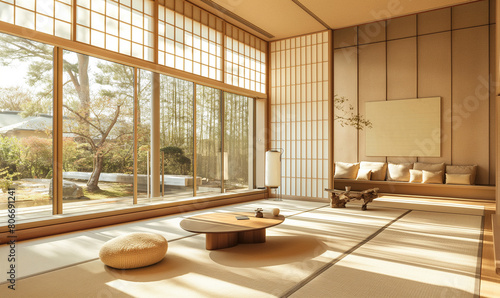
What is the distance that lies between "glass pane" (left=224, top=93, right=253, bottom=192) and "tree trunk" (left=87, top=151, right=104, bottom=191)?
94.3 inches

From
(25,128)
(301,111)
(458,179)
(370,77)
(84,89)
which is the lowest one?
(458,179)

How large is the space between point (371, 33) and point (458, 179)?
359 centimetres

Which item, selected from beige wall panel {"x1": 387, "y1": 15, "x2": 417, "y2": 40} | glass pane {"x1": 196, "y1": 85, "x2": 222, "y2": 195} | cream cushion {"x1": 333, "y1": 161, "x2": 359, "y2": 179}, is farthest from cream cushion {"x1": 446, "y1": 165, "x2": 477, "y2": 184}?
glass pane {"x1": 196, "y1": 85, "x2": 222, "y2": 195}

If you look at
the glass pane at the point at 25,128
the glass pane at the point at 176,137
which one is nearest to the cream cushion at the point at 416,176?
the glass pane at the point at 176,137

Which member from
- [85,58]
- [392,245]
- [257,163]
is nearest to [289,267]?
[392,245]

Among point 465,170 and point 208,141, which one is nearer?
point 465,170

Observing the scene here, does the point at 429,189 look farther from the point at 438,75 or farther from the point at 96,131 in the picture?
the point at 96,131

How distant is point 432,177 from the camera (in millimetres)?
6363

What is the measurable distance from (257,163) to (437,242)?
3975 mm

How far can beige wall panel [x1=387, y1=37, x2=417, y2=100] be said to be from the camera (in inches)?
273

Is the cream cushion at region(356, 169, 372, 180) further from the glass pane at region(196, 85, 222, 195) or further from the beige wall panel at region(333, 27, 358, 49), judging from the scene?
the glass pane at region(196, 85, 222, 195)

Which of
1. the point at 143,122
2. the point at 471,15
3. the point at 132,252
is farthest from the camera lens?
the point at 143,122

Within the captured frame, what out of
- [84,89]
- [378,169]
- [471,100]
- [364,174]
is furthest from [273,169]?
[471,100]

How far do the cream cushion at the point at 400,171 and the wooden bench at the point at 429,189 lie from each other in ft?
0.44
